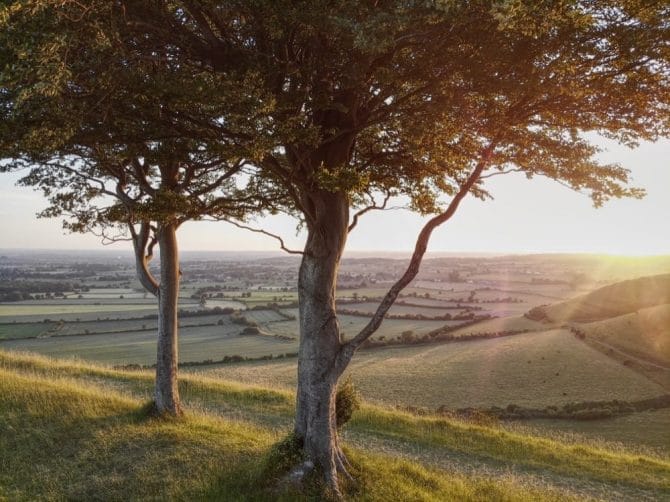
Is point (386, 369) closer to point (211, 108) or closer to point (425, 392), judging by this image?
point (425, 392)

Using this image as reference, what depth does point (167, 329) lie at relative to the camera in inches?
581

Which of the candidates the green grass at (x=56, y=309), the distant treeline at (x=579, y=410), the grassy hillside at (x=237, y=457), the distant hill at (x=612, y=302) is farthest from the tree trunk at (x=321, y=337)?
the green grass at (x=56, y=309)

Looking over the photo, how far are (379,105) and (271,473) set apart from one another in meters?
7.76

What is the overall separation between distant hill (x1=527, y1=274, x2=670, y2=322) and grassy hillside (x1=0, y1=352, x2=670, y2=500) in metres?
61.7

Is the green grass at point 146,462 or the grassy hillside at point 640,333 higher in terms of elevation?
the green grass at point 146,462

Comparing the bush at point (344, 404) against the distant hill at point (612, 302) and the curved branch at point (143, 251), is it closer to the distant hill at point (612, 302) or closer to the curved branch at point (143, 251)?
the curved branch at point (143, 251)

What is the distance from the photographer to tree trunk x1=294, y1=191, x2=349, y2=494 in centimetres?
983

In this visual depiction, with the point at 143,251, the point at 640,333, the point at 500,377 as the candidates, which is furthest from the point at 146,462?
the point at 640,333

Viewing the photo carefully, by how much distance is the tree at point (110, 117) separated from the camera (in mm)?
6348

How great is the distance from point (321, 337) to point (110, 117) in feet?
20.1

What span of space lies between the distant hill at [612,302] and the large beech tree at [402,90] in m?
69.2

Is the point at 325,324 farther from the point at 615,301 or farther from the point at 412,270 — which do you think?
the point at 615,301

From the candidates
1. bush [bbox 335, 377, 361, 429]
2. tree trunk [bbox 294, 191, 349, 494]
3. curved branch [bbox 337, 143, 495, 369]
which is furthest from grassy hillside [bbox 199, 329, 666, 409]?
curved branch [bbox 337, 143, 495, 369]

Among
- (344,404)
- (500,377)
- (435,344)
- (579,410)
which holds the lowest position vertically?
(500,377)
